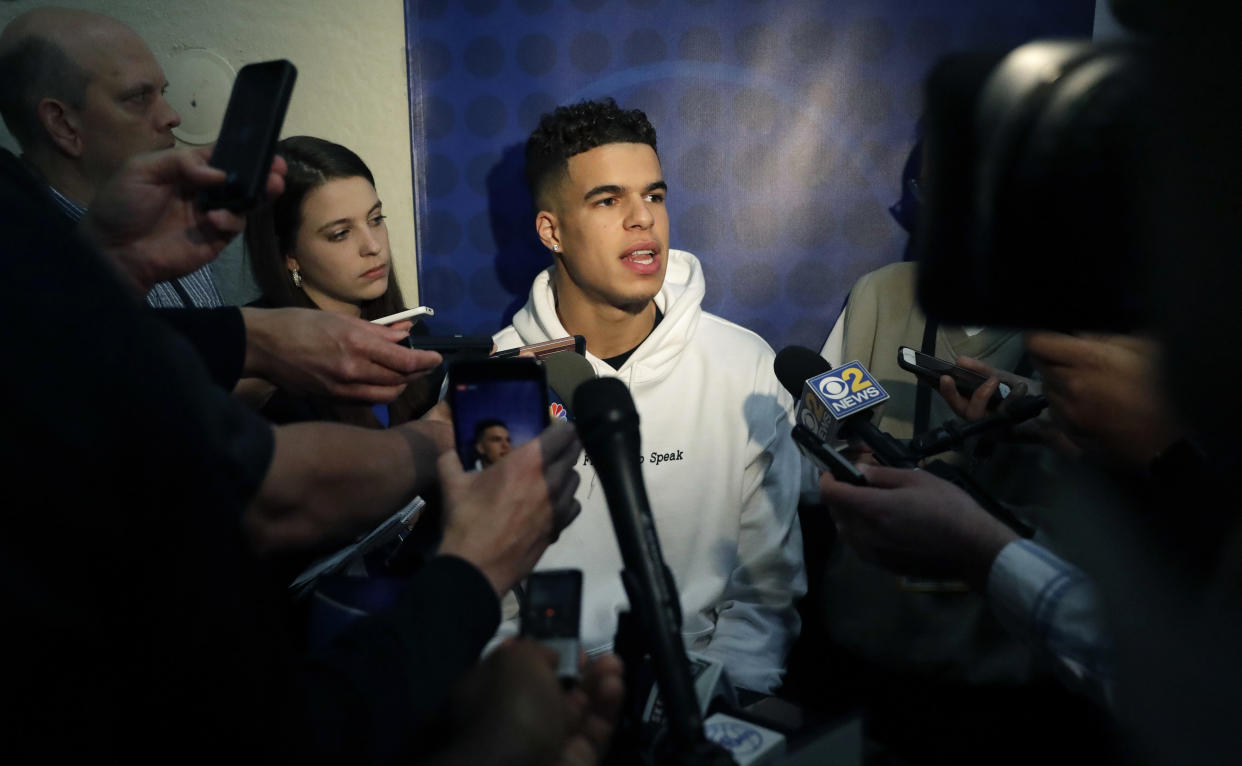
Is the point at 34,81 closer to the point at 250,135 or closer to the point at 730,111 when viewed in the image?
the point at 250,135

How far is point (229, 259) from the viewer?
2930 mm

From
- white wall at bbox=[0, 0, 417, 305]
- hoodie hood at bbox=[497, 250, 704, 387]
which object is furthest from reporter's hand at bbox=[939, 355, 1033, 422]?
white wall at bbox=[0, 0, 417, 305]

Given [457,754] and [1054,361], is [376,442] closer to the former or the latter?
[457,754]

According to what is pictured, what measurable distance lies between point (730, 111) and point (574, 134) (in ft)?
2.09

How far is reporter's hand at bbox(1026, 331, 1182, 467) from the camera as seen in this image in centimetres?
112

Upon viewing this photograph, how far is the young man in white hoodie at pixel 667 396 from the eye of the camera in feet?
6.94

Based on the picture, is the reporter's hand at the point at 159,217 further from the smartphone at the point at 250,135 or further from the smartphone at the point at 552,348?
the smartphone at the point at 552,348

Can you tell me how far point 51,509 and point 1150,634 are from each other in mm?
868

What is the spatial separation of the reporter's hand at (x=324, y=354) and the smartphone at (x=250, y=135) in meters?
0.21

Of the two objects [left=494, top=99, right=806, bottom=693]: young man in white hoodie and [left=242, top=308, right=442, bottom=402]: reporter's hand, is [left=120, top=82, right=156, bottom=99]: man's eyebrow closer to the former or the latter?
[left=494, top=99, right=806, bottom=693]: young man in white hoodie

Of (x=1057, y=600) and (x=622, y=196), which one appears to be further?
(x=622, y=196)

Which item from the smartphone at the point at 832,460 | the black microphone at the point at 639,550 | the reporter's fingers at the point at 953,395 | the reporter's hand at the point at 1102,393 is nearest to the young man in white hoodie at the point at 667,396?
the reporter's fingers at the point at 953,395

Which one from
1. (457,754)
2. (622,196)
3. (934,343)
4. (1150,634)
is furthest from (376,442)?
(934,343)

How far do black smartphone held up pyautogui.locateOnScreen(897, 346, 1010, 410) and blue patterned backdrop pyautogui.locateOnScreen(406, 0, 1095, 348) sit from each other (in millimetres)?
1038
